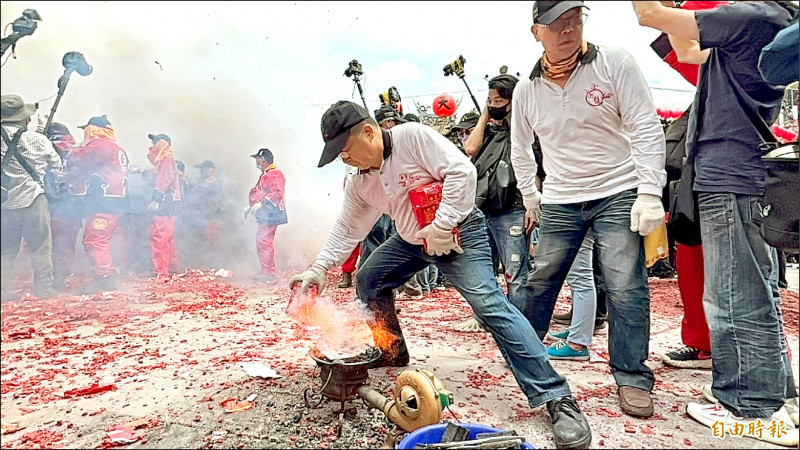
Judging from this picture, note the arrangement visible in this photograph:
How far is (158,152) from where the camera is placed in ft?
19.0

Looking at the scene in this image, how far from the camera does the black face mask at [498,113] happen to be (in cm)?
360

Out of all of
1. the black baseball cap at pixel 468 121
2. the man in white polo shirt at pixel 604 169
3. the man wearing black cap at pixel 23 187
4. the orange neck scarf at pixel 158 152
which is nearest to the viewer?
the man wearing black cap at pixel 23 187

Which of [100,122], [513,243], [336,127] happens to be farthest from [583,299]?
[100,122]

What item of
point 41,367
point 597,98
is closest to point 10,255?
point 41,367

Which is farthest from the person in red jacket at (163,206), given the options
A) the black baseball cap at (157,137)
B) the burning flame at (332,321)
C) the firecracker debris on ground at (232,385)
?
the burning flame at (332,321)

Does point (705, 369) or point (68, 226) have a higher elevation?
point (68, 226)

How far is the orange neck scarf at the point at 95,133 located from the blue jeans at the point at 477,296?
338 centimetres

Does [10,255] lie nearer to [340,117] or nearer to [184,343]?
[340,117]

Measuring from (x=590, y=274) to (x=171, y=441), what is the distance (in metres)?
2.63

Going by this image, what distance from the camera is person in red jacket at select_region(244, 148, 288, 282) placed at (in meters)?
→ 6.59

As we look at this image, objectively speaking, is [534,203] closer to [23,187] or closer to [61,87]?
[23,187]

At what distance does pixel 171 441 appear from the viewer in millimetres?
2020

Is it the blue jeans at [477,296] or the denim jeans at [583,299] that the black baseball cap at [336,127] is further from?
the denim jeans at [583,299]

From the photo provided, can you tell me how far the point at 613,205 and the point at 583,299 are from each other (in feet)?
3.16
